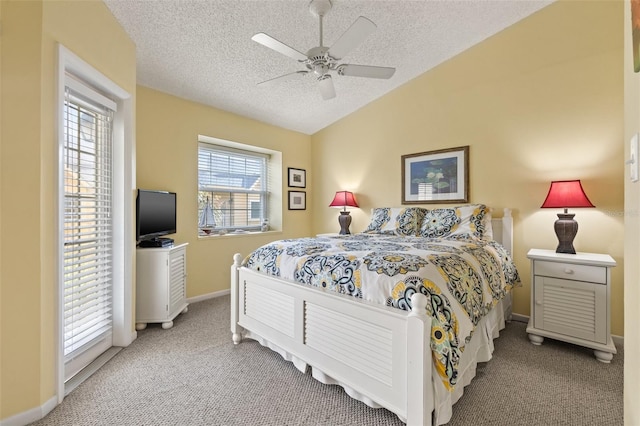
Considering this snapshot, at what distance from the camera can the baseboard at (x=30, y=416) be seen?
1.43 meters

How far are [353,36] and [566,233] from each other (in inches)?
91.9

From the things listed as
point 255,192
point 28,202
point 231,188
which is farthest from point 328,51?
point 255,192

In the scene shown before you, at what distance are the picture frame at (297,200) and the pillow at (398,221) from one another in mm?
1558

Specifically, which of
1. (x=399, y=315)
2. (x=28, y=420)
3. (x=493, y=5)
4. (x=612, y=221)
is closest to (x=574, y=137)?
(x=612, y=221)

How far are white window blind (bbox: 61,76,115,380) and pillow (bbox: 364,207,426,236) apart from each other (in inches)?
104

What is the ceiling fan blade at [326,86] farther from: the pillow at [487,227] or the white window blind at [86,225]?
the pillow at [487,227]

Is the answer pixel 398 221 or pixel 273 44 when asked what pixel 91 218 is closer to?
pixel 273 44

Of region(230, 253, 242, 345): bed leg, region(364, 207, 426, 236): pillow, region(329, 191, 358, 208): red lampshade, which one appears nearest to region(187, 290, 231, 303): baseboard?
region(230, 253, 242, 345): bed leg

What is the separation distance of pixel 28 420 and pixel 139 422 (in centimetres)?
58

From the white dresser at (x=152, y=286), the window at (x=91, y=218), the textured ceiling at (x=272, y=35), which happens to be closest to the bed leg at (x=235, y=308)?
the white dresser at (x=152, y=286)

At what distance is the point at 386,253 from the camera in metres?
1.80

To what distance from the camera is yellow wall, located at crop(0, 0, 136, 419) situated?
4.68 ft

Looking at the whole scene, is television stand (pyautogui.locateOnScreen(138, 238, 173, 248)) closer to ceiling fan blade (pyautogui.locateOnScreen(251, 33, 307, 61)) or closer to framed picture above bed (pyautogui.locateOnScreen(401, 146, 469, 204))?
ceiling fan blade (pyautogui.locateOnScreen(251, 33, 307, 61))

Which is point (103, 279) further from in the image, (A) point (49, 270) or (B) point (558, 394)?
(B) point (558, 394)
